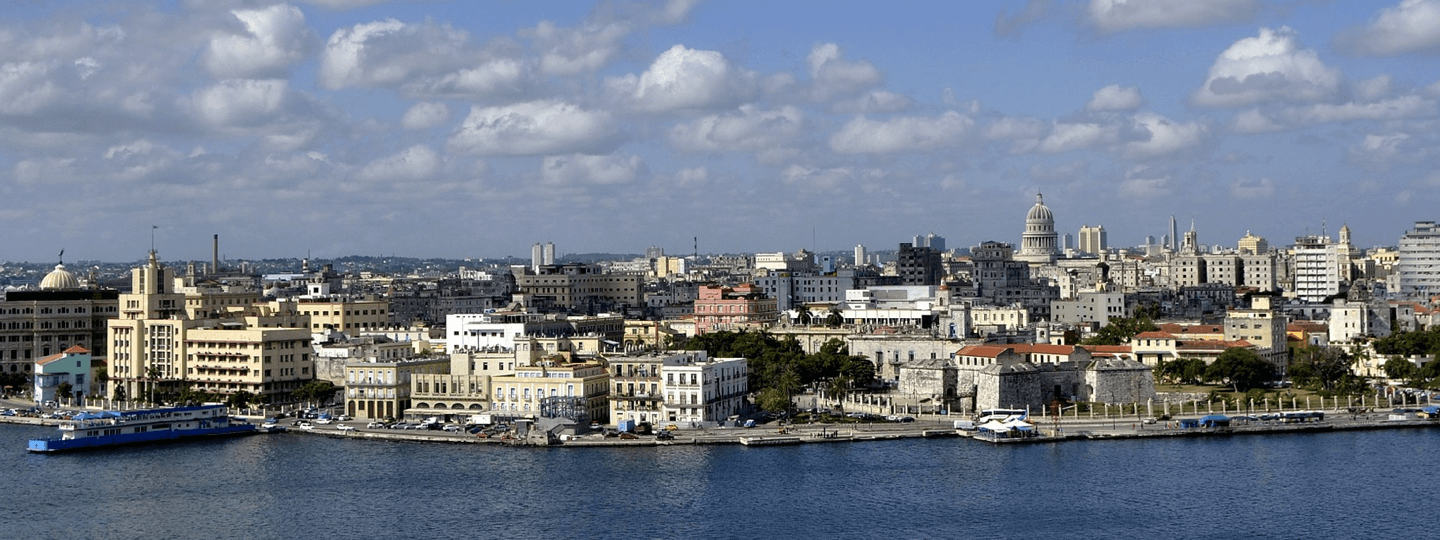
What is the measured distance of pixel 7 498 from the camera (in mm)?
44219

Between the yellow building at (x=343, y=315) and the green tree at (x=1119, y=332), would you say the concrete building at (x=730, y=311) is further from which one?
the green tree at (x=1119, y=332)

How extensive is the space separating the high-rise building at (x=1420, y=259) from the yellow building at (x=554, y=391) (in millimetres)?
69394

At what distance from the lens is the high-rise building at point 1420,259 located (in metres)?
111

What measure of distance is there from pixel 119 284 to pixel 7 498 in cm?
9592

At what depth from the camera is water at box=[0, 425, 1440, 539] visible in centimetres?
3866

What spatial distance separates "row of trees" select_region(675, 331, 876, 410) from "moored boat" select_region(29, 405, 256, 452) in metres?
16.6

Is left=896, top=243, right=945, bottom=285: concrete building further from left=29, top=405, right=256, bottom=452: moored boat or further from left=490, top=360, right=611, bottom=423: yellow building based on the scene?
left=29, top=405, right=256, bottom=452: moored boat

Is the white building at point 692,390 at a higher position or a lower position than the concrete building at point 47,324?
lower

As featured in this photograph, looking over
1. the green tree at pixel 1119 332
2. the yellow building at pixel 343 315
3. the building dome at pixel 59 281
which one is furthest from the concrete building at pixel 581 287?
the green tree at pixel 1119 332

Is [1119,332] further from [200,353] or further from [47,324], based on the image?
[47,324]

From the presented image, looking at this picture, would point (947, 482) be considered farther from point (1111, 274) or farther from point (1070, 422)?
point (1111, 274)

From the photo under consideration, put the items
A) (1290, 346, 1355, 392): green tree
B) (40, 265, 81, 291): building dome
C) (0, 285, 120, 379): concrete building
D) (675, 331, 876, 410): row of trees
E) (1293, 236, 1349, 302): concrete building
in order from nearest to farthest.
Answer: (675, 331, 876, 410): row of trees < (1290, 346, 1355, 392): green tree < (0, 285, 120, 379): concrete building < (40, 265, 81, 291): building dome < (1293, 236, 1349, 302): concrete building

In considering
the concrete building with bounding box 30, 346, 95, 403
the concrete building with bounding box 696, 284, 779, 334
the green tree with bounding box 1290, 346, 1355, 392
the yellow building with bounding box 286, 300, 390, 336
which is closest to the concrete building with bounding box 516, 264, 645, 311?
the concrete building with bounding box 696, 284, 779, 334

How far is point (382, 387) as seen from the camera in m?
58.5
